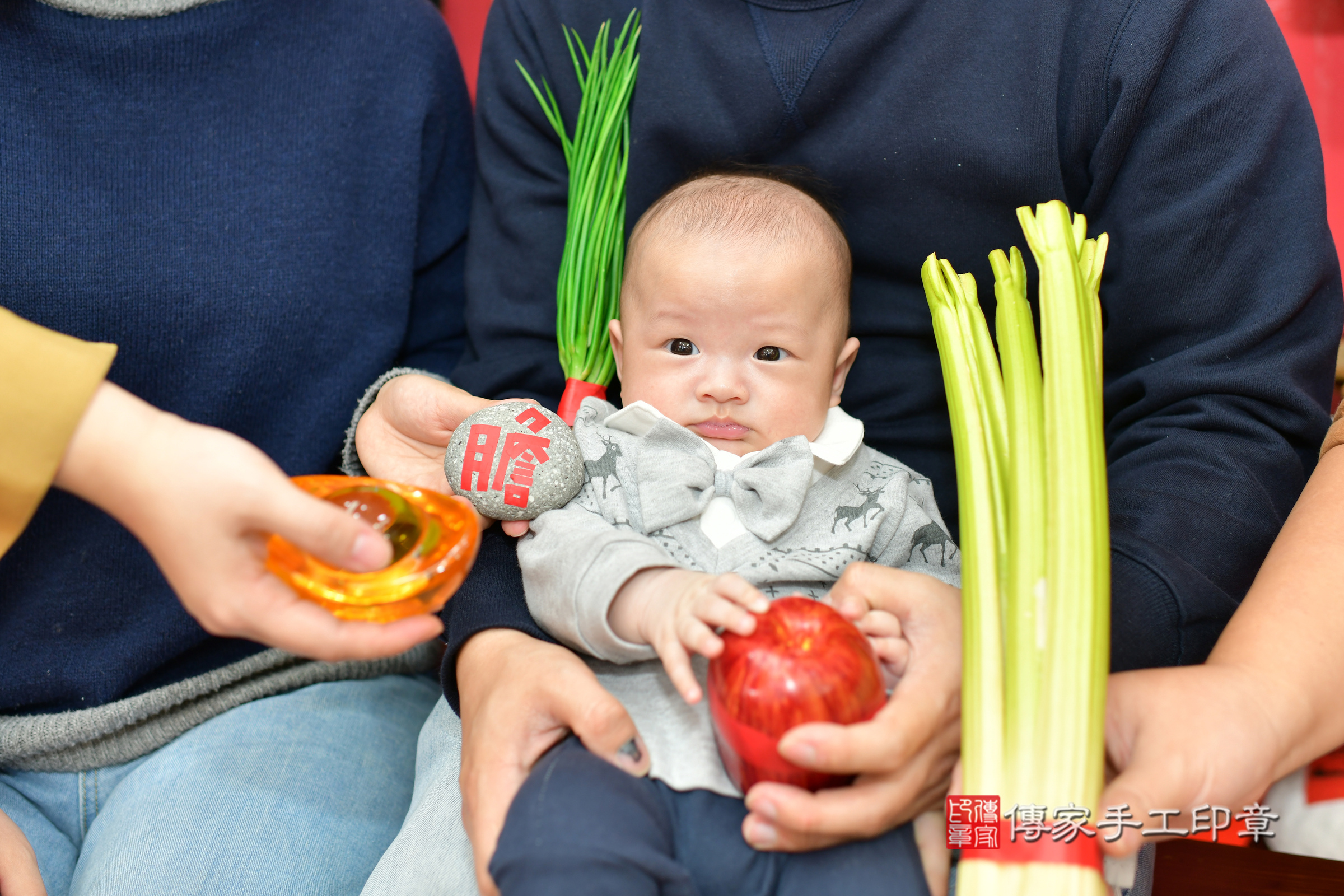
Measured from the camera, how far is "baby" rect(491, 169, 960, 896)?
2.97 ft

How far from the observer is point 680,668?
88cm

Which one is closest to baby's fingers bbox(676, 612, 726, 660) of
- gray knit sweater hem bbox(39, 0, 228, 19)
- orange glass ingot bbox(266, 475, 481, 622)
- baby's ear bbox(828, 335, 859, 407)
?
orange glass ingot bbox(266, 475, 481, 622)

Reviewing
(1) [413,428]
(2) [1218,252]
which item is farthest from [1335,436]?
(1) [413,428]

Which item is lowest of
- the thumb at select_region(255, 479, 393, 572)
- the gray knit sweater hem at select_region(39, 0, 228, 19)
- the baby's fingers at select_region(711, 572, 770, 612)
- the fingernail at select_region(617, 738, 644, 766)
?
the fingernail at select_region(617, 738, 644, 766)

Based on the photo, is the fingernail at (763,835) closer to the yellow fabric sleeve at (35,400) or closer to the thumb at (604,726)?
the thumb at (604,726)

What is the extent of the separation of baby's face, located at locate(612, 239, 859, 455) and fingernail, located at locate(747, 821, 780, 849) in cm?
52

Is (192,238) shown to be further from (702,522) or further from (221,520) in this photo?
(702,522)

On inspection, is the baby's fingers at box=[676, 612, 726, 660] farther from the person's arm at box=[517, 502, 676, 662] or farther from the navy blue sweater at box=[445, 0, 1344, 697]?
the navy blue sweater at box=[445, 0, 1344, 697]

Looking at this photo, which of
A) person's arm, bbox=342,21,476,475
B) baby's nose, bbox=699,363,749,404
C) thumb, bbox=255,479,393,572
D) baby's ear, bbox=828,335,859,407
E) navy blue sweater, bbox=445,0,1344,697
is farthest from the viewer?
person's arm, bbox=342,21,476,475

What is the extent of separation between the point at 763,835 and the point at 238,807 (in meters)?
0.73

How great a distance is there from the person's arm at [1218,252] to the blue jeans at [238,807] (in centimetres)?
106

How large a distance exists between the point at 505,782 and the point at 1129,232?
1.03 metres

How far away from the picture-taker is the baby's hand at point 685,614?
87 centimetres

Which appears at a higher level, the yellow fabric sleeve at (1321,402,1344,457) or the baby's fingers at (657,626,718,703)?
the yellow fabric sleeve at (1321,402,1344,457)
